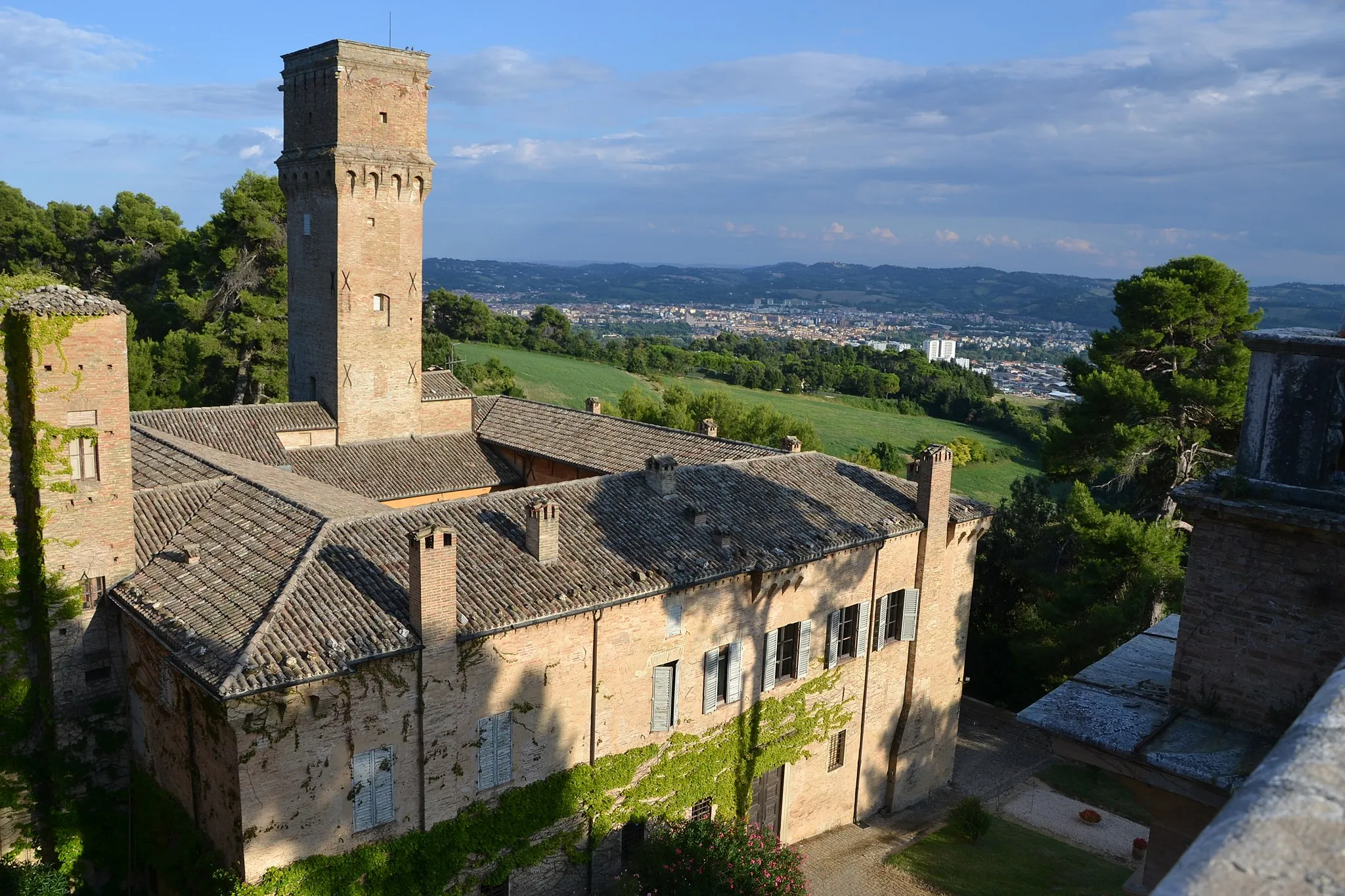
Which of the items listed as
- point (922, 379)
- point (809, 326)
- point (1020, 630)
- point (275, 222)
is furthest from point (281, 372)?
point (809, 326)

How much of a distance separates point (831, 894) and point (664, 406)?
31.8 meters

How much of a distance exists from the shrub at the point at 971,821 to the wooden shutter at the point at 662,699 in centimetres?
971

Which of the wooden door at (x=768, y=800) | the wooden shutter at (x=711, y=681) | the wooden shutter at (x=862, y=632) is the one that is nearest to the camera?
Result: the wooden shutter at (x=711, y=681)

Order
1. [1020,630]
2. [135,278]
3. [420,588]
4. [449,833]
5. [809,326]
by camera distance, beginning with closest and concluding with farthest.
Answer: [420,588]
[449,833]
[1020,630]
[135,278]
[809,326]

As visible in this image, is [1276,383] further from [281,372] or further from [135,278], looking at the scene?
[135,278]

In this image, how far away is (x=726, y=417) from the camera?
51188mm

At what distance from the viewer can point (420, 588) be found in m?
16.8

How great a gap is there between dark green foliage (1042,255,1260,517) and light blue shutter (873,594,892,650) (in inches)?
458

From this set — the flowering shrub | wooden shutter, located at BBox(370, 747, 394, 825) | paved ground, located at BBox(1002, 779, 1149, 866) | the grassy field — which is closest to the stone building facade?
wooden shutter, located at BBox(370, 747, 394, 825)

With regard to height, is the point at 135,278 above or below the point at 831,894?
above

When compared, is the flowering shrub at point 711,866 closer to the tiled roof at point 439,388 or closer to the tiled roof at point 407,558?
the tiled roof at point 407,558

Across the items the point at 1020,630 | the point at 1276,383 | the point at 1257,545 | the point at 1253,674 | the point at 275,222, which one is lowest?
the point at 1020,630

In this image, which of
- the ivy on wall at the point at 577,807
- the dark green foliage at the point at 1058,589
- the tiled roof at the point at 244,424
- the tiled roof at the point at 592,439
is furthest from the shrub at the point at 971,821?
the tiled roof at the point at 244,424

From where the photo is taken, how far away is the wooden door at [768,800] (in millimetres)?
23625
